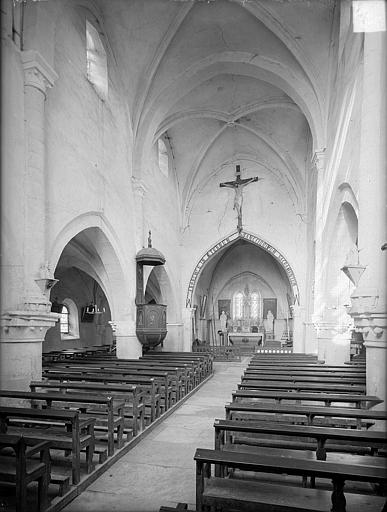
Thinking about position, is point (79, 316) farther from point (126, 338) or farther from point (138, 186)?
point (138, 186)

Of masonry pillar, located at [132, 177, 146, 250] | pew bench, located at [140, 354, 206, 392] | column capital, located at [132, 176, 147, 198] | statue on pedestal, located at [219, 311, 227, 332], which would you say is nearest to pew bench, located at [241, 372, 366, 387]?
pew bench, located at [140, 354, 206, 392]

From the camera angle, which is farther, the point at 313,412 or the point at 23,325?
the point at 23,325

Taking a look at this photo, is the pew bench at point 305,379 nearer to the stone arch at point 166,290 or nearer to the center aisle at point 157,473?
the center aisle at point 157,473

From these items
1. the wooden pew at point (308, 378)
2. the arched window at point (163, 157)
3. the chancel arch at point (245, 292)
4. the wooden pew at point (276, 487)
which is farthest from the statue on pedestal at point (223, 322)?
the wooden pew at point (276, 487)

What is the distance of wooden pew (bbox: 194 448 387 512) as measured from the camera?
2.77 metres

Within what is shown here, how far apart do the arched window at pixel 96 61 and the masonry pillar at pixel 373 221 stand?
7617 mm

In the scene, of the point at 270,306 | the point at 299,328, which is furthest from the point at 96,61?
the point at 270,306

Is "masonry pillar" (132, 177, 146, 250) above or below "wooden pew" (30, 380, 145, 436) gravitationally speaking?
above

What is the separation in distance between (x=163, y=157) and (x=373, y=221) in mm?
13179

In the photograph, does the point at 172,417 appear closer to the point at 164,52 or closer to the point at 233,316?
the point at 164,52

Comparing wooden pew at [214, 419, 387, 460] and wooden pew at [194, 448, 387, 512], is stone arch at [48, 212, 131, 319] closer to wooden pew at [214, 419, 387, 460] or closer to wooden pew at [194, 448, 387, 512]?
→ wooden pew at [214, 419, 387, 460]

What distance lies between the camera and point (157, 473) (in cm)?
489

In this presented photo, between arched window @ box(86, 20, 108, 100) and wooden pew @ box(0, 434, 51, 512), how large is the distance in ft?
32.3

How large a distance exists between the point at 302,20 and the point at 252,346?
1702 cm
